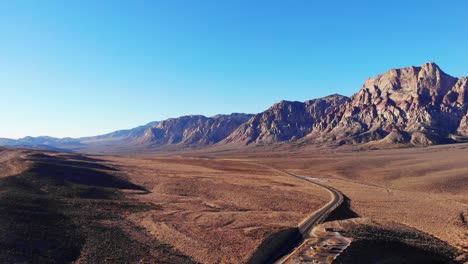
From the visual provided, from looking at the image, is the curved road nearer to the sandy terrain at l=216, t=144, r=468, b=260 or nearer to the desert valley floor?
the desert valley floor

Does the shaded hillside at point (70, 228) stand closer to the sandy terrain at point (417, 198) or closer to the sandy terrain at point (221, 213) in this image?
the sandy terrain at point (221, 213)

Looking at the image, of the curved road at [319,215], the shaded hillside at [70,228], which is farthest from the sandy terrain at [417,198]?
the shaded hillside at [70,228]

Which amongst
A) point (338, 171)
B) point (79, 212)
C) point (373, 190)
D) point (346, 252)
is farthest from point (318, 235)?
point (338, 171)

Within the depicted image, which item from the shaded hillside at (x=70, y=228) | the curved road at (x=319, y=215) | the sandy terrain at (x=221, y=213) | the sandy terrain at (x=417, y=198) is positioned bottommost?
the sandy terrain at (x=417, y=198)

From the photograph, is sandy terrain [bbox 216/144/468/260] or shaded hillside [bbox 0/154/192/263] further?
sandy terrain [bbox 216/144/468/260]

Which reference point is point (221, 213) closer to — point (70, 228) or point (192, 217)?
point (192, 217)

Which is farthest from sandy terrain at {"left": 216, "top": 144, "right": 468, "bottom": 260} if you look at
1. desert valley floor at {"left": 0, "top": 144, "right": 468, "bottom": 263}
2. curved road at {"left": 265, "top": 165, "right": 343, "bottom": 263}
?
curved road at {"left": 265, "top": 165, "right": 343, "bottom": 263}

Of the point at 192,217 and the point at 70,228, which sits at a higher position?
the point at 70,228

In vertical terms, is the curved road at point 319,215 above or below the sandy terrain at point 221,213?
below

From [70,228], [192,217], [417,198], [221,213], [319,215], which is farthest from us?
[417,198]

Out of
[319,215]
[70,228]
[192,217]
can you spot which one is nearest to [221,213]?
[192,217]

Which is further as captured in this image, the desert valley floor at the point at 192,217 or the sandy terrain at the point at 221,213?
the sandy terrain at the point at 221,213

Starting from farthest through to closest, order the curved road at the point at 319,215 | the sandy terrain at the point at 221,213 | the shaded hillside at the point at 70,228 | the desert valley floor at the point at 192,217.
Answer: the curved road at the point at 319,215 → the sandy terrain at the point at 221,213 → the desert valley floor at the point at 192,217 → the shaded hillside at the point at 70,228
